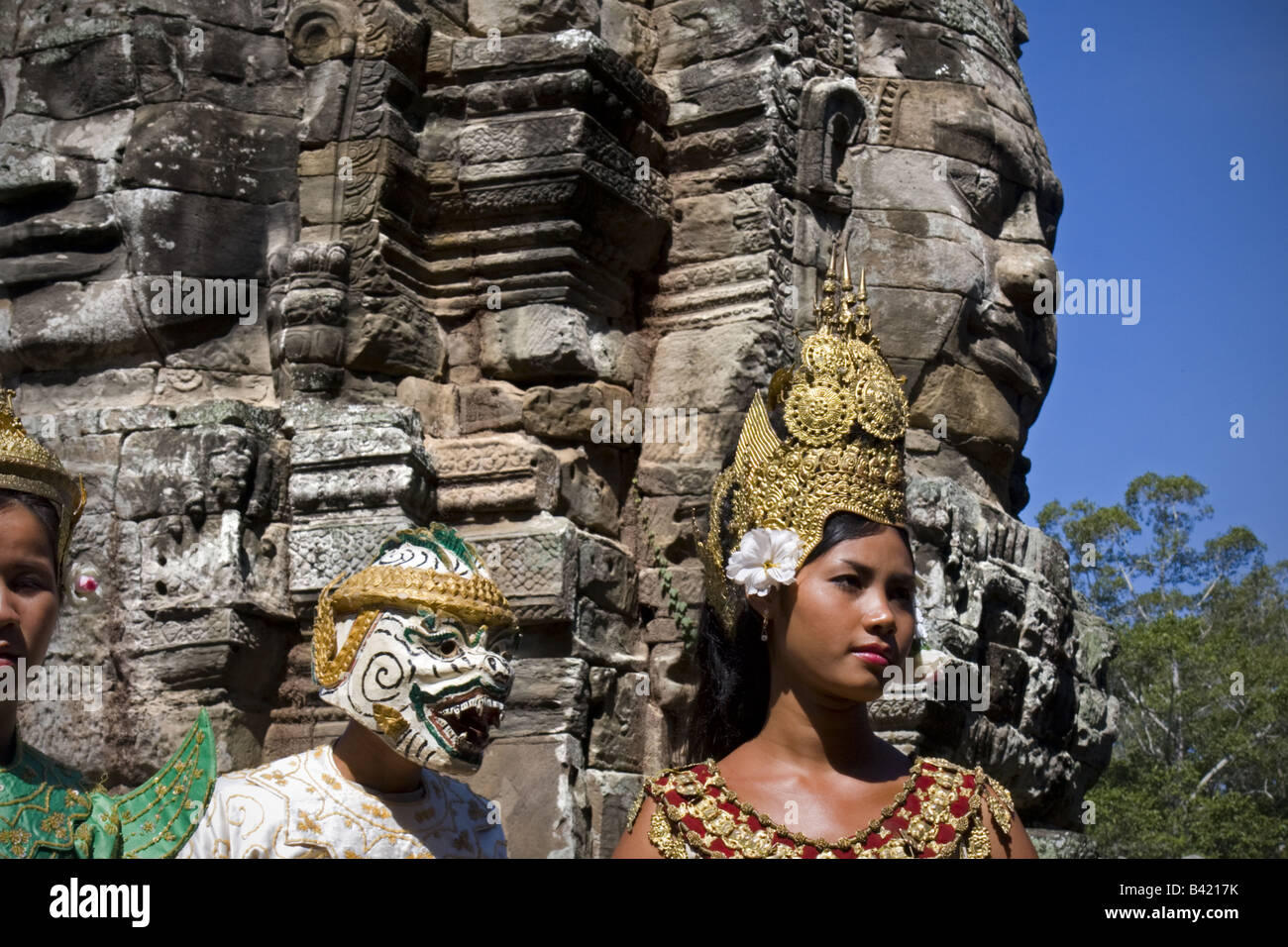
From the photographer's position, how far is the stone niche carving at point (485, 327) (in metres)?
7.04

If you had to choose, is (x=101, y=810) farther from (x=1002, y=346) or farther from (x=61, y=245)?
(x=1002, y=346)

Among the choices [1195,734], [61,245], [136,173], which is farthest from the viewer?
[1195,734]

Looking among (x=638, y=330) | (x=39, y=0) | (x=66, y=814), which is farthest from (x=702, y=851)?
(x=39, y=0)

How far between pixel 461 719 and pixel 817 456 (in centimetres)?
102

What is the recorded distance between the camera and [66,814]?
3785 mm

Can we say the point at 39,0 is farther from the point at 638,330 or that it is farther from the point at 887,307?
the point at 887,307

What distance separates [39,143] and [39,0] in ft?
2.32

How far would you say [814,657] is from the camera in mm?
3926

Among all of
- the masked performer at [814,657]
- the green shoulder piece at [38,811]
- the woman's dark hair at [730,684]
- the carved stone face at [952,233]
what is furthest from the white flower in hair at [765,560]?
the carved stone face at [952,233]

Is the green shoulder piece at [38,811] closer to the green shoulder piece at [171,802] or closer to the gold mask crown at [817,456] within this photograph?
the green shoulder piece at [171,802]

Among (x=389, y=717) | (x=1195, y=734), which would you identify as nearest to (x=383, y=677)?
(x=389, y=717)

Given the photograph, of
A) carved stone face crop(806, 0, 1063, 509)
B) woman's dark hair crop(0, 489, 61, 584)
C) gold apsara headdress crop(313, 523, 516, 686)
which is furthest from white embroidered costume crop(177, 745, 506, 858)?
carved stone face crop(806, 0, 1063, 509)

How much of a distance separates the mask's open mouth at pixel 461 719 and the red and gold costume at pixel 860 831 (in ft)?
1.29

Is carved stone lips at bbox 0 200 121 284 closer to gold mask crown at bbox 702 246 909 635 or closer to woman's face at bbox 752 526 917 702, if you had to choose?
gold mask crown at bbox 702 246 909 635
